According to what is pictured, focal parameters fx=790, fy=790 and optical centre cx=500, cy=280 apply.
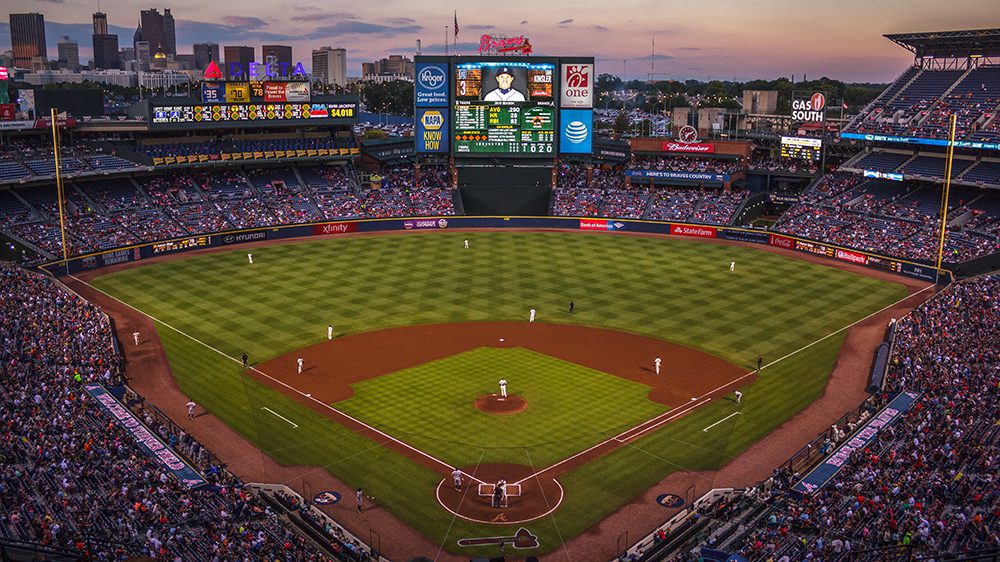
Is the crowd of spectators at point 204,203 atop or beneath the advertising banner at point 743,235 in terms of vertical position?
atop

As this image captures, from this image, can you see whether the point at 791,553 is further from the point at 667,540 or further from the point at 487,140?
the point at 487,140

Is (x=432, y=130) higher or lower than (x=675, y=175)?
higher

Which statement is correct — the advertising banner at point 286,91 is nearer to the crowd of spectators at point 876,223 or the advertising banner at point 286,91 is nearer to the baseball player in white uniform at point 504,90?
the baseball player in white uniform at point 504,90

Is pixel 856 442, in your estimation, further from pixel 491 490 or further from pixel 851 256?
pixel 851 256

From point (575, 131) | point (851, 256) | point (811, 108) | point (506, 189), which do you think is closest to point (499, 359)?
point (851, 256)

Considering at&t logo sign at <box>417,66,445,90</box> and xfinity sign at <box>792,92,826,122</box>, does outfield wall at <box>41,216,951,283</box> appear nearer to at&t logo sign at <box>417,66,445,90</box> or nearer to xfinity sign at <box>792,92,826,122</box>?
at&t logo sign at <box>417,66,445,90</box>

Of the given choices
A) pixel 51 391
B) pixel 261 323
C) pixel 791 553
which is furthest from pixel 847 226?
pixel 51 391

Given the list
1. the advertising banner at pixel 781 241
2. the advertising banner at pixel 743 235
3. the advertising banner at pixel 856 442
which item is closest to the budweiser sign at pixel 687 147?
the advertising banner at pixel 743 235

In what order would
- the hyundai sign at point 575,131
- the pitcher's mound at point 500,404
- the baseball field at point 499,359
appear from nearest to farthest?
the baseball field at point 499,359
the pitcher's mound at point 500,404
the hyundai sign at point 575,131
